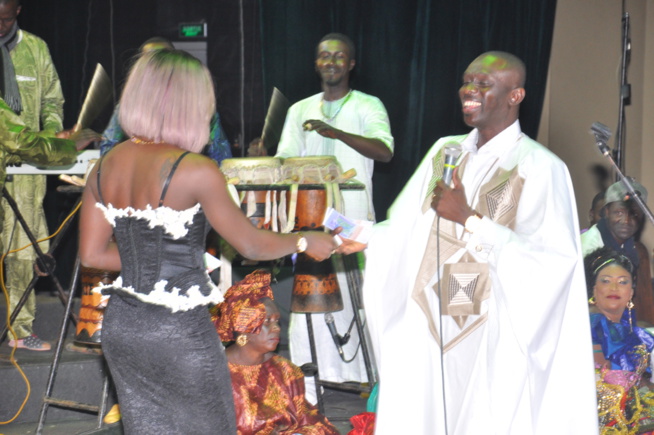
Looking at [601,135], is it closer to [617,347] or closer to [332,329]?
[617,347]

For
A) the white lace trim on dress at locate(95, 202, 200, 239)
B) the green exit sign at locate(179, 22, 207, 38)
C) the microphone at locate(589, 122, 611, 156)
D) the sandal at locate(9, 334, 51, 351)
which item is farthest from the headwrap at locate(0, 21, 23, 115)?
the microphone at locate(589, 122, 611, 156)

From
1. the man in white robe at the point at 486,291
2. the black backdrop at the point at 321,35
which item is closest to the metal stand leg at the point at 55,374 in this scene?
the man in white robe at the point at 486,291

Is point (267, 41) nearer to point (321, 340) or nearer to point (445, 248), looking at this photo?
point (321, 340)

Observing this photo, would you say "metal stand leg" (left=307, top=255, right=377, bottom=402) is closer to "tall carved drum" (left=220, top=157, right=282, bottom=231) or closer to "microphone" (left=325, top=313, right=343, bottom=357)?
"microphone" (left=325, top=313, right=343, bottom=357)

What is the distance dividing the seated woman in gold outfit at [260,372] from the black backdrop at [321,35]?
317 cm

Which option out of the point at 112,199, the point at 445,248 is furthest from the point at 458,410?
the point at 112,199

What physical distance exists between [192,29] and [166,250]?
5395mm

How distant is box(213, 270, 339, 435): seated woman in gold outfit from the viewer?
4547mm

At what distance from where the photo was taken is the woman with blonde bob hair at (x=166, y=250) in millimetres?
2867

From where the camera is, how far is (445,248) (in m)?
4.06

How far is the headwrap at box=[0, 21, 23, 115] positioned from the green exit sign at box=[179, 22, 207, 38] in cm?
240

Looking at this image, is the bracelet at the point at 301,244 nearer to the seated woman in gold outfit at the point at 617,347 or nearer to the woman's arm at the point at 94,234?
the woman's arm at the point at 94,234

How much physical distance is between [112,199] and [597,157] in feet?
20.5

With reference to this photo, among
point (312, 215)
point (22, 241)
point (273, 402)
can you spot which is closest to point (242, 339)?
point (273, 402)
